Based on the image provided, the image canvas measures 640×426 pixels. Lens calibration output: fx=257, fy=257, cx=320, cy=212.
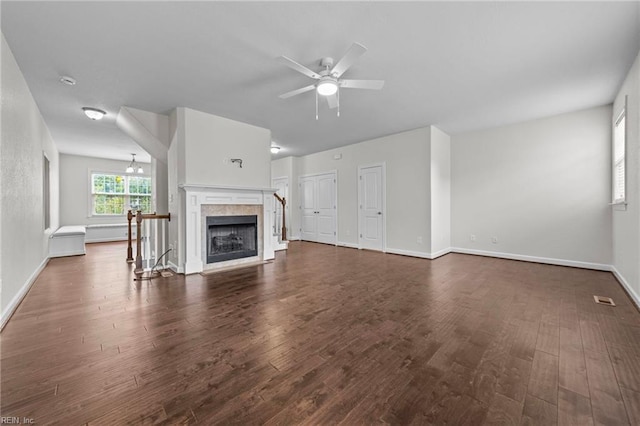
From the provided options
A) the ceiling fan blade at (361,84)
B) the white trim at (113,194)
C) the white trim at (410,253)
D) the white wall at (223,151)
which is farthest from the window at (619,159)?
the white trim at (113,194)

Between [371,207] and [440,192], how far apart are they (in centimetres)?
156

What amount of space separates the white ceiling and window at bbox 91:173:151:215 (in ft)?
14.2

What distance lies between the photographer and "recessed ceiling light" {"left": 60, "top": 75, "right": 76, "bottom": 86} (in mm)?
3201

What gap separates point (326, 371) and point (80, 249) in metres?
6.94

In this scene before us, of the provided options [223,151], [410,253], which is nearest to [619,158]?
[410,253]

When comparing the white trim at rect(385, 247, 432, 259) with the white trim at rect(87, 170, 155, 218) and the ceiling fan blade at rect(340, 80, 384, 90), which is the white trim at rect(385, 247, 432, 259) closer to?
the ceiling fan blade at rect(340, 80, 384, 90)

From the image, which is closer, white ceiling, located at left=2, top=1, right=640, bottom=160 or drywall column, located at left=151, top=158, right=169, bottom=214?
white ceiling, located at left=2, top=1, right=640, bottom=160

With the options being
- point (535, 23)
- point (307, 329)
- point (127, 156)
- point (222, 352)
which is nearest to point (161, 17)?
point (222, 352)

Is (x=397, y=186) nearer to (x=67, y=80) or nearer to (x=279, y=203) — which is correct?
(x=279, y=203)

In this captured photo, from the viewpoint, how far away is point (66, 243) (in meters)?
5.70

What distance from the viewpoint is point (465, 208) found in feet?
18.8

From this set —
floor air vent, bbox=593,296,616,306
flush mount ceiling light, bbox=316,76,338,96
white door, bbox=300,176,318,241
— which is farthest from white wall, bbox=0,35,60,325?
floor air vent, bbox=593,296,616,306

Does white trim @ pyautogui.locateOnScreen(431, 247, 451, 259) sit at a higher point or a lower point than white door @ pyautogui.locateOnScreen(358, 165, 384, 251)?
lower

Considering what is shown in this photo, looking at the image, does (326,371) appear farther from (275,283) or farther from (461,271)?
(461,271)
